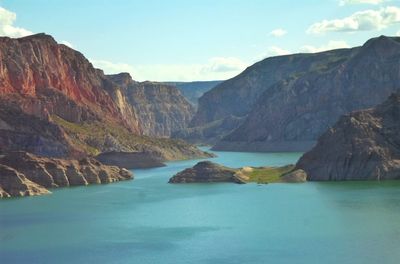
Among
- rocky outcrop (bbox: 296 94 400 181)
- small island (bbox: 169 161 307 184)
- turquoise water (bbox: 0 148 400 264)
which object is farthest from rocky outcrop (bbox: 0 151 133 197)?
rocky outcrop (bbox: 296 94 400 181)

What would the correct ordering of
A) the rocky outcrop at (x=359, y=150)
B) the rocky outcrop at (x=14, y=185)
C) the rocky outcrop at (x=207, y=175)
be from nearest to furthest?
the rocky outcrop at (x=14, y=185) → the rocky outcrop at (x=359, y=150) → the rocky outcrop at (x=207, y=175)

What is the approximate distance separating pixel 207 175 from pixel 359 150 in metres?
34.6

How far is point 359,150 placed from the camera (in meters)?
180

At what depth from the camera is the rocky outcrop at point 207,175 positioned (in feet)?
623

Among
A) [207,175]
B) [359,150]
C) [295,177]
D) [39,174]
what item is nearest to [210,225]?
[295,177]

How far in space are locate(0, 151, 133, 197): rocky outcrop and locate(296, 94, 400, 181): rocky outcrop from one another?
48.8 meters

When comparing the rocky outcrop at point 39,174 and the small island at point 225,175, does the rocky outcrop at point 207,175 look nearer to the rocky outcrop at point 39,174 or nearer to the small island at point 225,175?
the small island at point 225,175

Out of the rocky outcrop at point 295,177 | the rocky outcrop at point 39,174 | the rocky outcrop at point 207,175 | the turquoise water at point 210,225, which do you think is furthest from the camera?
the rocky outcrop at point 207,175

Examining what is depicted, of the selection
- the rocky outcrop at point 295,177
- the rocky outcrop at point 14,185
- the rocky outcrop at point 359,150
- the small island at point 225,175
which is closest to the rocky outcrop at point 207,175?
the small island at point 225,175

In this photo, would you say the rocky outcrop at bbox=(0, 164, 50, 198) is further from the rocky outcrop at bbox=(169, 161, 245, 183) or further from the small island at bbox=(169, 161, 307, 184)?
the small island at bbox=(169, 161, 307, 184)

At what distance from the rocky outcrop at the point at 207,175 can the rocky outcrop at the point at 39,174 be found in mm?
20043

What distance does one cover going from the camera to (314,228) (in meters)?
116

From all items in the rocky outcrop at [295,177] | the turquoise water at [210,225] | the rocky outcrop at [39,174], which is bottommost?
A: the turquoise water at [210,225]

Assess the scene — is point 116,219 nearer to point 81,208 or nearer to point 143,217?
point 143,217
